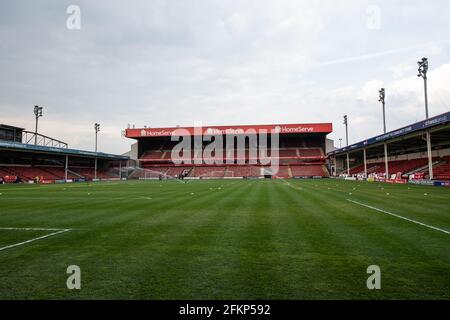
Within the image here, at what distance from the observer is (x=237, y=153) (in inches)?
2985

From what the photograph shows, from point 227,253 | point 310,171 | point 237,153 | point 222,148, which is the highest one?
point 222,148

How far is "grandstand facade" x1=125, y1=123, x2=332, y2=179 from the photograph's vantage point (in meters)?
68.9

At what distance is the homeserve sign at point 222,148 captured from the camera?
7219 centimetres

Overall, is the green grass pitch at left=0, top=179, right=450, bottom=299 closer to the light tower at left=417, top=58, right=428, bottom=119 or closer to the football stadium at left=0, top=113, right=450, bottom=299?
the football stadium at left=0, top=113, right=450, bottom=299

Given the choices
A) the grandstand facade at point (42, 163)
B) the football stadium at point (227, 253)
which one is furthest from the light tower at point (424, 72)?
the grandstand facade at point (42, 163)

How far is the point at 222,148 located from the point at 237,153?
5.05m

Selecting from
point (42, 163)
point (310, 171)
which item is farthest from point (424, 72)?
point (42, 163)

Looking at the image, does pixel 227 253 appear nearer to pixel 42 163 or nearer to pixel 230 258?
pixel 230 258

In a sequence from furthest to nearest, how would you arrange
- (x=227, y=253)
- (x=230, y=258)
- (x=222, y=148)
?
(x=222, y=148), (x=227, y=253), (x=230, y=258)

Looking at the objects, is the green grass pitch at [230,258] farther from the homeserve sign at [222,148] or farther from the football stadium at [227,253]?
the homeserve sign at [222,148]

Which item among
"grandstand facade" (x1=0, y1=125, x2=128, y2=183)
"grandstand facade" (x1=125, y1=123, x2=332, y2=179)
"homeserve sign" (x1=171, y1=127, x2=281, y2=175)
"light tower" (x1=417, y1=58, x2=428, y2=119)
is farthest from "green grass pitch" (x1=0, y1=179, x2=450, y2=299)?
"homeserve sign" (x1=171, y1=127, x2=281, y2=175)
